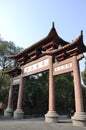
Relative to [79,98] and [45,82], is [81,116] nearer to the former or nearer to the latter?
[79,98]

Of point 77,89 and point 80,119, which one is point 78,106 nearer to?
point 80,119

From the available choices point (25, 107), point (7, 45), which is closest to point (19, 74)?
point (25, 107)

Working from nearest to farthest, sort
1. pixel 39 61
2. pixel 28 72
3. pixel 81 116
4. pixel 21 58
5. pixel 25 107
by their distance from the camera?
pixel 81 116
pixel 39 61
pixel 28 72
pixel 21 58
pixel 25 107

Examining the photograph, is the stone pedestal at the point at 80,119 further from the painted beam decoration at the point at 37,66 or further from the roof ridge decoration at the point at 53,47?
the painted beam decoration at the point at 37,66

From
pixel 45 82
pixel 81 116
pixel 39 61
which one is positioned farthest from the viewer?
pixel 45 82

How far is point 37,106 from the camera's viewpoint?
1933cm

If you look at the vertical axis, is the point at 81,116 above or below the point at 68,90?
below

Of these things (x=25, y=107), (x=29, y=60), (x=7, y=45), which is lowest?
(x=25, y=107)

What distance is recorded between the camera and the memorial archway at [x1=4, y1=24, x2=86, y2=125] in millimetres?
8797

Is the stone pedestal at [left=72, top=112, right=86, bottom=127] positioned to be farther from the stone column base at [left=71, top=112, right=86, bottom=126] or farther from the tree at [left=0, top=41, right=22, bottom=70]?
the tree at [left=0, top=41, right=22, bottom=70]

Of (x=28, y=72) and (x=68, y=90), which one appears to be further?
(x=68, y=90)

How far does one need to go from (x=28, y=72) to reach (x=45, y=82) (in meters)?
7.25

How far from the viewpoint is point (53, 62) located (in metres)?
11.1

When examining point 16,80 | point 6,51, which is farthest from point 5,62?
point 16,80
